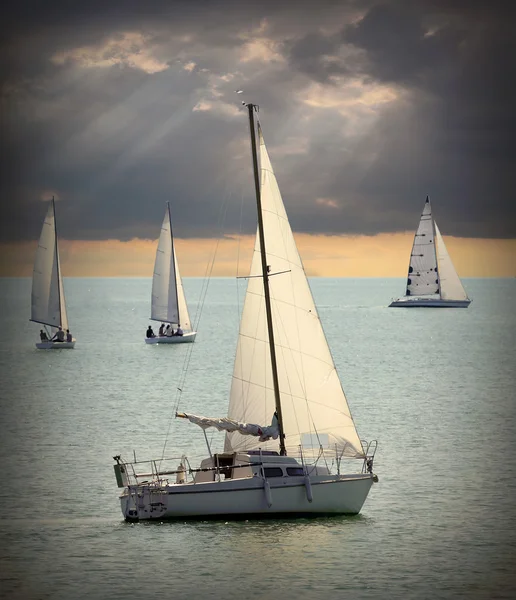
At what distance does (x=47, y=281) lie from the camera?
11156cm

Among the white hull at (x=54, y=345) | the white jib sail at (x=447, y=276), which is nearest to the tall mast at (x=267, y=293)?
A: the white hull at (x=54, y=345)

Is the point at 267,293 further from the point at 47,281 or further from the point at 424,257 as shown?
the point at 424,257

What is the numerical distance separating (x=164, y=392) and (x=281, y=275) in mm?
43114

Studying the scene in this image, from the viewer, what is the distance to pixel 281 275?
44438 mm

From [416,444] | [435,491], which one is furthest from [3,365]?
[435,491]

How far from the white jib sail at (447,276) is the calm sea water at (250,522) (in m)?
83.7

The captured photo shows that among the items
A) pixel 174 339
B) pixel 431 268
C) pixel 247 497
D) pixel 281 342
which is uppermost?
pixel 431 268

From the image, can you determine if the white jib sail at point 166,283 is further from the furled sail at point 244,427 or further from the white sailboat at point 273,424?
the furled sail at point 244,427

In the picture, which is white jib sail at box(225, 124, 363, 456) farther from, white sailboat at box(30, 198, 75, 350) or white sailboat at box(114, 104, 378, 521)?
white sailboat at box(30, 198, 75, 350)

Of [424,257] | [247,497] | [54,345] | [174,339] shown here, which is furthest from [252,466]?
[424,257]

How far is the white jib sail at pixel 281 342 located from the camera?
43969 millimetres

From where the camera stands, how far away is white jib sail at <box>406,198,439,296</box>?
6870 inches

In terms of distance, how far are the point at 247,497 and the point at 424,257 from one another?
458 ft

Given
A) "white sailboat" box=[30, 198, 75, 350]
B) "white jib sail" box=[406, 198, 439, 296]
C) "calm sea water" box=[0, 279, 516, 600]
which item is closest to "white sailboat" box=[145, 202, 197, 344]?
"white sailboat" box=[30, 198, 75, 350]
